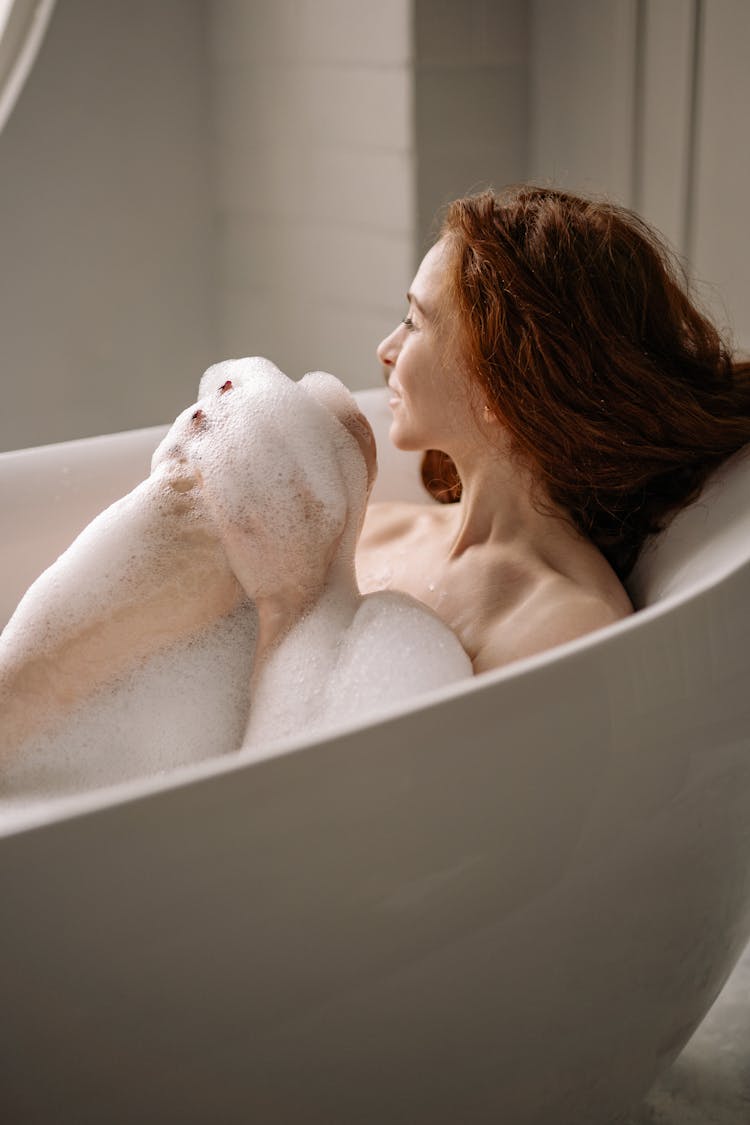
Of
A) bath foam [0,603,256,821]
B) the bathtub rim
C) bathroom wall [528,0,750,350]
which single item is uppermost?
bathroom wall [528,0,750,350]

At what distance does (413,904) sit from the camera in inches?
35.3

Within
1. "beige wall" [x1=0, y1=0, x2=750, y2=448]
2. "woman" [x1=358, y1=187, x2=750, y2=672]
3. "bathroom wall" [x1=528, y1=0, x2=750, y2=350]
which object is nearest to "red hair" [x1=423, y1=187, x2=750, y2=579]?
"woman" [x1=358, y1=187, x2=750, y2=672]

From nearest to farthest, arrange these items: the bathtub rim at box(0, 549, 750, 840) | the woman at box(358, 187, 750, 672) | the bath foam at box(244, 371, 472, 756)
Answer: the bathtub rim at box(0, 549, 750, 840) → the bath foam at box(244, 371, 472, 756) → the woman at box(358, 187, 750, 672)

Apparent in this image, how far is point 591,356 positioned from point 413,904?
0.63 metres

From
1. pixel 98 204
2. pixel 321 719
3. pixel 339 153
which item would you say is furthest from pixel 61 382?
pixel 321 719

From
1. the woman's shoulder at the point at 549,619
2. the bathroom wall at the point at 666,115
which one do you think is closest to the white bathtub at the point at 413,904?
the woman's shoulder at the point at 549,619

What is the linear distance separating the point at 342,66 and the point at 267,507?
1.41 m

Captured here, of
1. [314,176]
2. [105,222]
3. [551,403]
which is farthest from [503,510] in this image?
[105,222]

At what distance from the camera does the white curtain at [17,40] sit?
8.22ft

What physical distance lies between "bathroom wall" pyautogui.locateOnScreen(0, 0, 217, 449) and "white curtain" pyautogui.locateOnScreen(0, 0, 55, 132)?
20 millimetres

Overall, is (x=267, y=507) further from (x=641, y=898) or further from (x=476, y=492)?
(x=641, y=898)

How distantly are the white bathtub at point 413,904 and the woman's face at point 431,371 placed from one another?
0.42 meters

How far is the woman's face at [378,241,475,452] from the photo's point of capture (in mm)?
1408

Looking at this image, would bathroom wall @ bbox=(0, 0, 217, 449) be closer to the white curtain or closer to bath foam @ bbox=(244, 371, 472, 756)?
the white curtain
